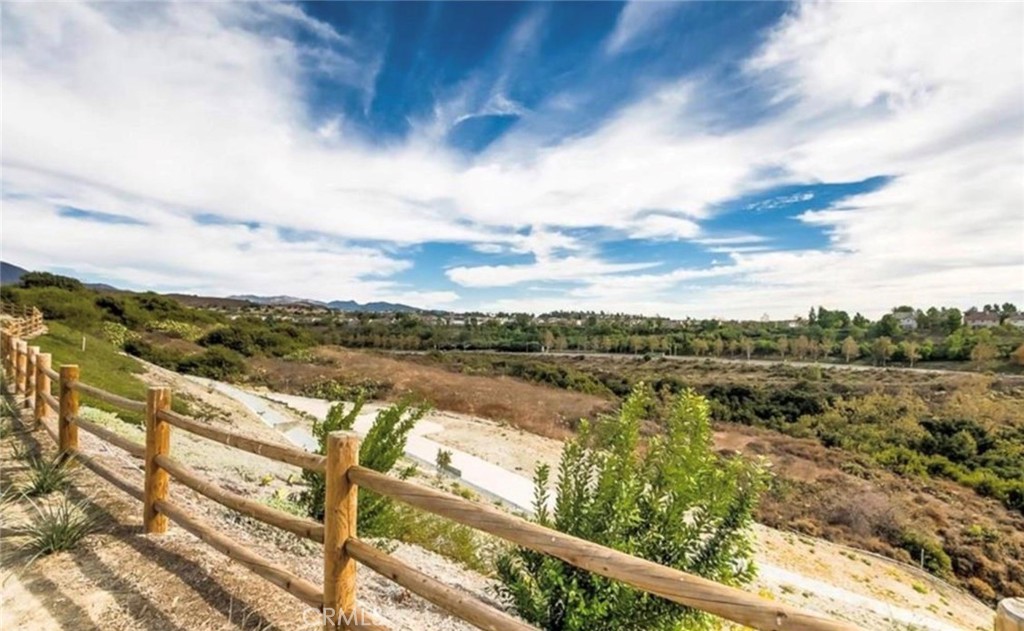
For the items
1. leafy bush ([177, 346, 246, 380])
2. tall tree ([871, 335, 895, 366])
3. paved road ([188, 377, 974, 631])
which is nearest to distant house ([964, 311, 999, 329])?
tall tree ([871, 335, 895, 366])

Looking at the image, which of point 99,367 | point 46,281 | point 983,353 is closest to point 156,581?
point 99,367

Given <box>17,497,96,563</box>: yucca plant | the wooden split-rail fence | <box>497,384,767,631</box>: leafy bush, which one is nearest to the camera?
<box>497,384,767,631</box>: leafy bush

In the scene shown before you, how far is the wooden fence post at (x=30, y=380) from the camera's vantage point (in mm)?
8203

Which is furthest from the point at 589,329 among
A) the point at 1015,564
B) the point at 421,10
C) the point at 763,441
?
the point at 421,10

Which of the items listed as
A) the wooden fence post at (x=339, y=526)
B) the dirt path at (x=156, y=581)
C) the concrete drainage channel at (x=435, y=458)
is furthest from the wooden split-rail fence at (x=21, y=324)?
the wooden fence post at (x=339, y=526)

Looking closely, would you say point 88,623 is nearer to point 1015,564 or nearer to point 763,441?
point 1015,564

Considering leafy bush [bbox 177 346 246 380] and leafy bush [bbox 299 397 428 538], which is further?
leafy bush [bbox 177 346 246 380]

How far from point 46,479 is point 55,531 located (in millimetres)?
1563

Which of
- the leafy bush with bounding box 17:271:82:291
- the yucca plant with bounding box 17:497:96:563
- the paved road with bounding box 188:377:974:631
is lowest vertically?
the paved road with bounding box 188:377:974:631

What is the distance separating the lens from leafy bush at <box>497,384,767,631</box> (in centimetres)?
340

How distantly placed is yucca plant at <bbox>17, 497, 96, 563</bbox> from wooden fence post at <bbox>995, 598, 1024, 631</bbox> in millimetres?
5136

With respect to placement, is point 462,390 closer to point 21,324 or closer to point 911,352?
point 21,324

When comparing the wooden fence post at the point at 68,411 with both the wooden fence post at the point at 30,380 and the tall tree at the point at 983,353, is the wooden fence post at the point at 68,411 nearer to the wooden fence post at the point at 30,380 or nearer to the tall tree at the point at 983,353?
the wooden fence post at the point at 30,380

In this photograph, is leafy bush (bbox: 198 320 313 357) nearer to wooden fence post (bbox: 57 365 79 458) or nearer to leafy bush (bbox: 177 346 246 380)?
leafy bush (bbox: 177 346 246 380)
